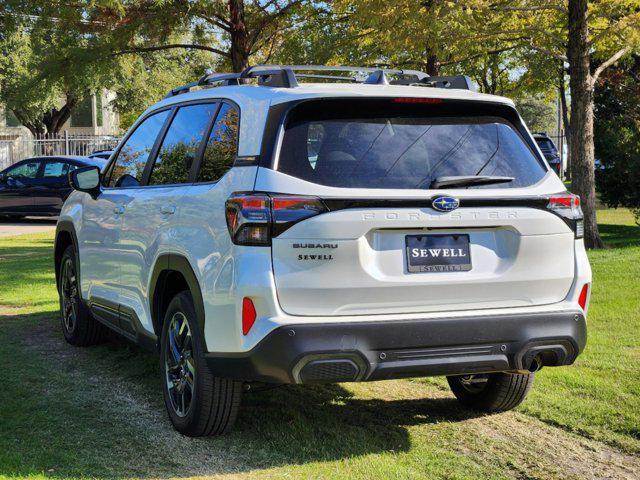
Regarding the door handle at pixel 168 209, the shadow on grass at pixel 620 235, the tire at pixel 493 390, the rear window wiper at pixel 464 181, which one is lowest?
the shadow on grass at pixel 620 235

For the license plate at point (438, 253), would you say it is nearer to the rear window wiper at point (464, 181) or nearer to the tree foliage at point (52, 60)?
the rear window wiper at point (464, 181)

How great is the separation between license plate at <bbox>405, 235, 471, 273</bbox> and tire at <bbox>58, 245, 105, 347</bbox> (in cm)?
357

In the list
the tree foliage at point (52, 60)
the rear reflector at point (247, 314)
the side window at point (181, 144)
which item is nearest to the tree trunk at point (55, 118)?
the tree foliage at point (52, 60)

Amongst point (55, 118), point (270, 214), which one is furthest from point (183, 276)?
point (55, 118)

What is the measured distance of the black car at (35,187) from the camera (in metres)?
22.9

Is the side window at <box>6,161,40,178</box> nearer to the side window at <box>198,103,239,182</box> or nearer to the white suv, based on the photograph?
the white suv

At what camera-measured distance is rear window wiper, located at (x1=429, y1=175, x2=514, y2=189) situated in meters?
4.52

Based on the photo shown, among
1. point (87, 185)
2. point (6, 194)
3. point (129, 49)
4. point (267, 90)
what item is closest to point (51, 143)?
point (6, 194)

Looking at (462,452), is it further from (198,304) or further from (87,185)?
(87,185)

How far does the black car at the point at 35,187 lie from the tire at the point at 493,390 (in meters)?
18.5

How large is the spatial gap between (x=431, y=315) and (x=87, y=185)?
3.17 m

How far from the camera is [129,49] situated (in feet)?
58.1

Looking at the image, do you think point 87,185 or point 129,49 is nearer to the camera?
point 87,185

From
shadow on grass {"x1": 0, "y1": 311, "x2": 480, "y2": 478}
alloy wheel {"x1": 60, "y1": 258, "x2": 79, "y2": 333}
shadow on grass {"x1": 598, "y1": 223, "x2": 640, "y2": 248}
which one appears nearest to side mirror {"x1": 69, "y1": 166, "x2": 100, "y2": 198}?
alloy wheel {"x1": 60, "y1": 258, "x2": 79, "y2": 333}
